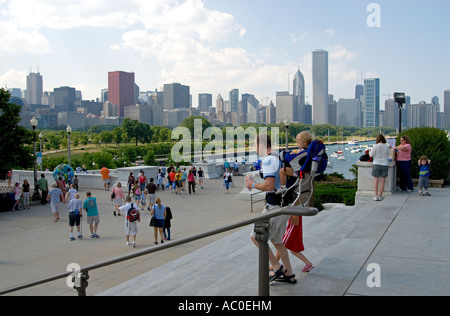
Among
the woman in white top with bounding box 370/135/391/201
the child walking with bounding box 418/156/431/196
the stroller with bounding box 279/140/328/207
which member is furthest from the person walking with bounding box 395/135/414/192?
the stroller with bounding box 279/140/328/207

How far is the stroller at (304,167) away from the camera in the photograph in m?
4.88

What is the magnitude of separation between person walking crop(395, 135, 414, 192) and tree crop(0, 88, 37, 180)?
660 inches

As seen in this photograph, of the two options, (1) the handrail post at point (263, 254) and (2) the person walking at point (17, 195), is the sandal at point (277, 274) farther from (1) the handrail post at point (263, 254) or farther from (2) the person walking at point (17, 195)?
(2) the person walking at point (17, 195)

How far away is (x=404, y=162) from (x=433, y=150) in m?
3.25

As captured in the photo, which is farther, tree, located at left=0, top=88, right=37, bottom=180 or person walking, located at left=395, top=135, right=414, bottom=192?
tree, located at left=0, top=88, right=37, bottom=180

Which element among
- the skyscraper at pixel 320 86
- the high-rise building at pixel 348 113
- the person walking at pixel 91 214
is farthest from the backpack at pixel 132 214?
the high-rise building at pixel 348 113

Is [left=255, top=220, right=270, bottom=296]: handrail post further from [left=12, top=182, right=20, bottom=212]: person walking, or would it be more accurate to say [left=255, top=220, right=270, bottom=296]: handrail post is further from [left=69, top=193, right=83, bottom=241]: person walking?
[left=12, top=182, right=20, bottom=212]: person walking

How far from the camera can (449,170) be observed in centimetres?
1471

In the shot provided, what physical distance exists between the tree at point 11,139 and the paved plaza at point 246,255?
429 centimetres

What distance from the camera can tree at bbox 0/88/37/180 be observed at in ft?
65.3

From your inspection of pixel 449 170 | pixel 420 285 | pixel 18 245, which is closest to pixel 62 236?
pixel 18 245

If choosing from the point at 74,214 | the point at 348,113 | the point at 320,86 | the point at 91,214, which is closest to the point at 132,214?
the point at 91,214

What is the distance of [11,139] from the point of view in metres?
20.0
